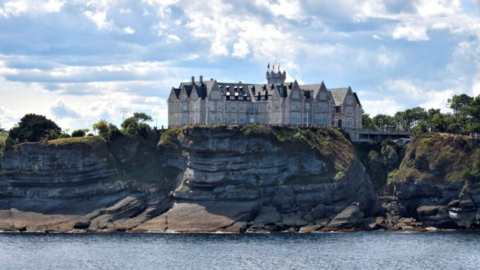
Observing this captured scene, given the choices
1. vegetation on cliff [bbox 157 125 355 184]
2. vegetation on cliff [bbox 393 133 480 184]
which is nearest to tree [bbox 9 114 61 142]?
vegetation on cliff [bbox 157 125 355 184]

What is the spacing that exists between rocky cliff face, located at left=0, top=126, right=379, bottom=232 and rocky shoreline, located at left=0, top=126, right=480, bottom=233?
0.18 meters

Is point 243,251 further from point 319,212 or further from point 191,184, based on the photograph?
point 191,184

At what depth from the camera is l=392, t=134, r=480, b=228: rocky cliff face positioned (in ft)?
524

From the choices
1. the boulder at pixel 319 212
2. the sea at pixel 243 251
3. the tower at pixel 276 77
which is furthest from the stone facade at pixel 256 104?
the sea at pixel 243 251

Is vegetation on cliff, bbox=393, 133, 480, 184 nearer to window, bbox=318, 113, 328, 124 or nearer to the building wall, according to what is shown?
window, bbox=318, 113, 328, 124

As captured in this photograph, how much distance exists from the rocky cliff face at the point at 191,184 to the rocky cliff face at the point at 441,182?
23.2ft

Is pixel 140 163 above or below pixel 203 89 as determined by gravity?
below

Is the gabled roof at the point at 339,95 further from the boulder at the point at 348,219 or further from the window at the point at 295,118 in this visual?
the boulder at the point at 348,219

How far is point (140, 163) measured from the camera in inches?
6875

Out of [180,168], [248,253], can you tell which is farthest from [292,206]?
[248,253]

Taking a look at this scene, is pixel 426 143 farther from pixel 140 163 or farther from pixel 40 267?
pixel 40 267

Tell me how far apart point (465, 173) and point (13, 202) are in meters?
79.3

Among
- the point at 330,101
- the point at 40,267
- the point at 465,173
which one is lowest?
the point at 40,267

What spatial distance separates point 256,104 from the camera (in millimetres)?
188625
